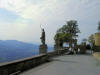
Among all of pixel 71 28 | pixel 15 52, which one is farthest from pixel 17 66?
pixel 71 28

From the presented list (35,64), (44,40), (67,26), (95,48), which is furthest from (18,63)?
(67,26)

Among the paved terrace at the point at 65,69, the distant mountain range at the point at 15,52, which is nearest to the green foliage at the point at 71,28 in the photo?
the distant mountain range at the point at 15,52

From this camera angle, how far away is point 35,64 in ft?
32.0

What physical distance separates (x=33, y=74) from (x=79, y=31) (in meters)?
36.8

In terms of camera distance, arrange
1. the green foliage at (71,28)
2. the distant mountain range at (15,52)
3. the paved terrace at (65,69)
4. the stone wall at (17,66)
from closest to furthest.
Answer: the stone wall at (17,66)
the paved terrace at (65,69)
the distant mountain range at (15,52)
the green foliage at (71,28)

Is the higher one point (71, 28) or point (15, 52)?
point (71, 28)

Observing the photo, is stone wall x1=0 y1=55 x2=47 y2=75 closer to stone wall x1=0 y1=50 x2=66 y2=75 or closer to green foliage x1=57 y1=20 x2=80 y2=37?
stone wall x1=0 y1=50 x2=66 y2=75

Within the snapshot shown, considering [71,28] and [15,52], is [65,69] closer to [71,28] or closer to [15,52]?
[15,52]

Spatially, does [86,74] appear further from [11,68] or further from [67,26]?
[67,26]

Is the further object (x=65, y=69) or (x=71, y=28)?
(x=71, y=28)

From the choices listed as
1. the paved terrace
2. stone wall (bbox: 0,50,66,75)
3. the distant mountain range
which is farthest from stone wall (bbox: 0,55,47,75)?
the distant mountain range

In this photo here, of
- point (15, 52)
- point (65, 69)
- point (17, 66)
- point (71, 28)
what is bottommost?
point (15, 52)

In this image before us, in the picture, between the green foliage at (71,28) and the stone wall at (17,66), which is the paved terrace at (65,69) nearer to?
the stone wall at (17,66)

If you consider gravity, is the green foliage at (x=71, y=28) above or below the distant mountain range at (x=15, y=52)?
above
